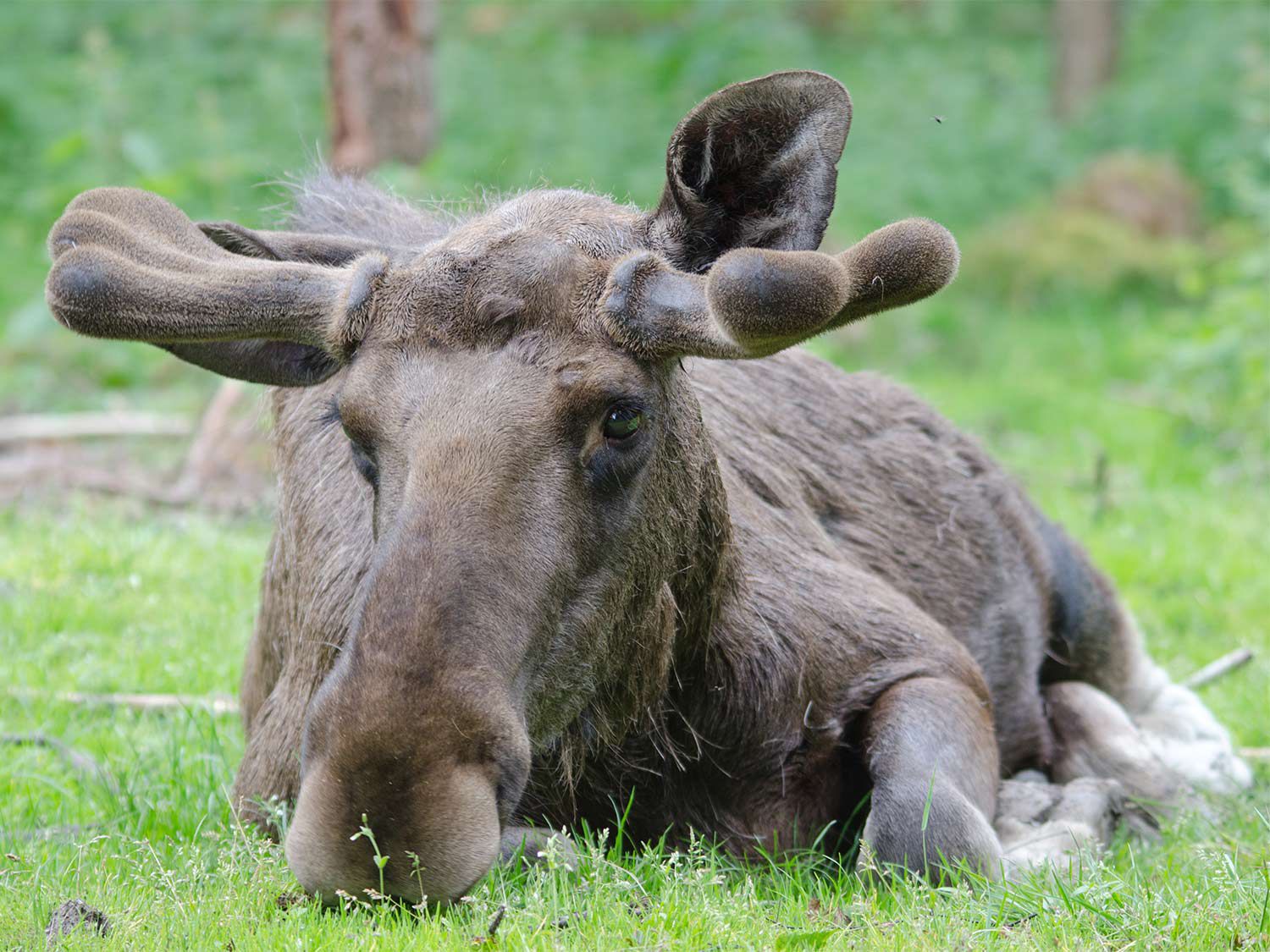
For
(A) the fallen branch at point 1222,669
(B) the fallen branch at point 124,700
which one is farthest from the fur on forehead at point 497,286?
(A) the fallen branch at point 1222,669

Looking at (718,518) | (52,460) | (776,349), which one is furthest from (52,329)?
(776,349)

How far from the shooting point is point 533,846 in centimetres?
411

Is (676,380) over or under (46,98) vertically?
over

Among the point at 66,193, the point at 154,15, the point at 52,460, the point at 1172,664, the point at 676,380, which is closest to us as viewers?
the point at 676,380

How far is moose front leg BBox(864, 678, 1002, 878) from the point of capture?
4.16 meters

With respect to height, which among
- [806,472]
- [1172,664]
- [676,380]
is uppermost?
[676,380]

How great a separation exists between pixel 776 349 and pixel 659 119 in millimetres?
17152

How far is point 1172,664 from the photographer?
694 cm

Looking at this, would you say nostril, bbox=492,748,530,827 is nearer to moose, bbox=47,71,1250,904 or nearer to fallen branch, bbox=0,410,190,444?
moose, bbox=47,71,1250,904

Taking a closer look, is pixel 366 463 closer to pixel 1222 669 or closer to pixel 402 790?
pixel 402 790

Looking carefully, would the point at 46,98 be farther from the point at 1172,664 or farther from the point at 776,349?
the point at 776,349

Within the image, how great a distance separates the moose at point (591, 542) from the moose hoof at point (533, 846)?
0.09 ft

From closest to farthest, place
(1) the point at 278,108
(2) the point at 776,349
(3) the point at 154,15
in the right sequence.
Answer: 1. (2) the point at 776,349
2. (1) the point at 278,108
3. (3) the point at 154,15

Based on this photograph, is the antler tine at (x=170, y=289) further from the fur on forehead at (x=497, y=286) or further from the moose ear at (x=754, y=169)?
the moose ear at (x=754, y=169)
